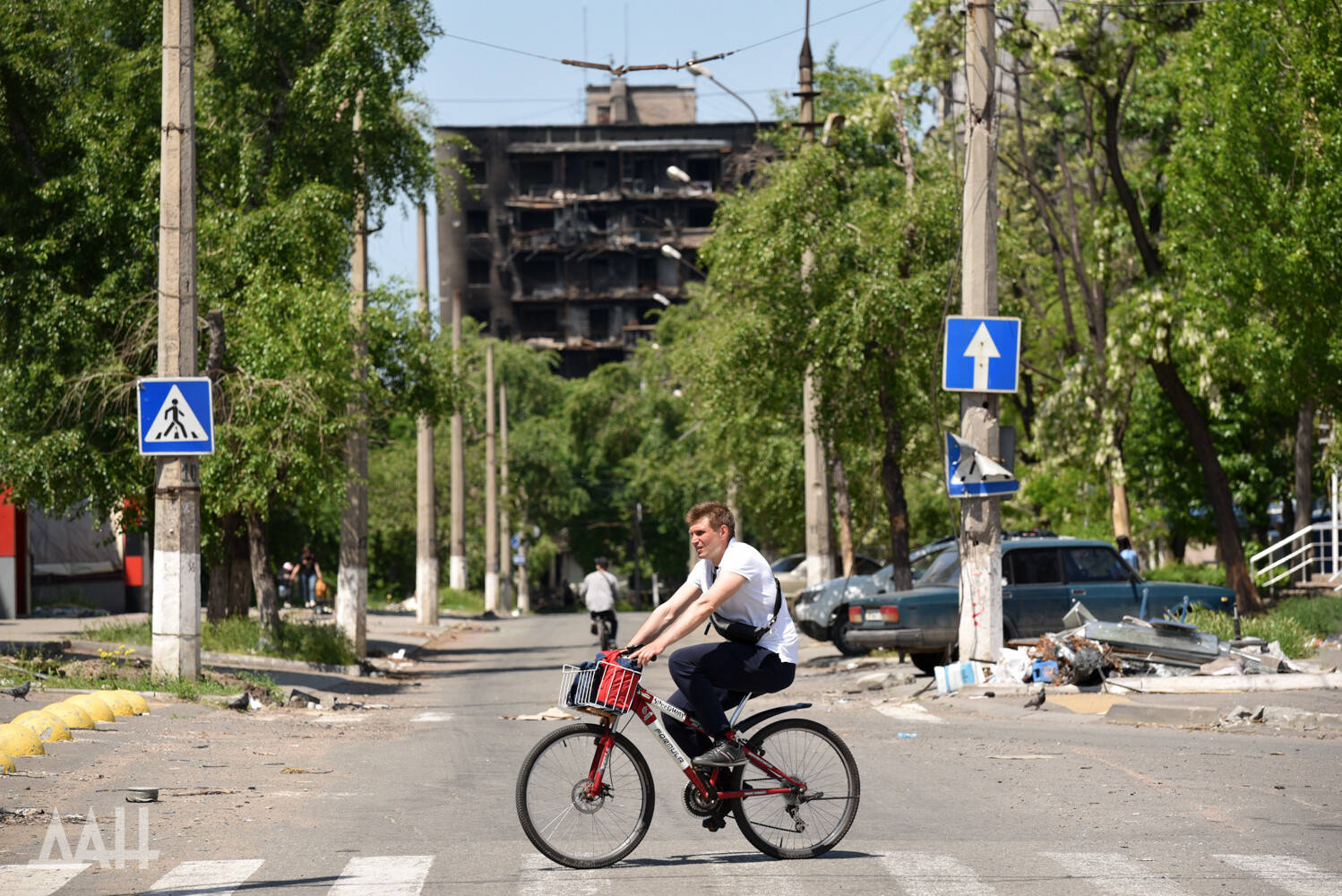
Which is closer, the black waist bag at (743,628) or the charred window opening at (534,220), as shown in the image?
the black waist bag at (743,628)

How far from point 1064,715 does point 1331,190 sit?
832 cm

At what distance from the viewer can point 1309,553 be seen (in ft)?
112

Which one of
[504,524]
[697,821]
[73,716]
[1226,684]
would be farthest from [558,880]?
[504,524]

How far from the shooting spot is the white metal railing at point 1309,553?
30266 millimetres

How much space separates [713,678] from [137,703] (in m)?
8.73

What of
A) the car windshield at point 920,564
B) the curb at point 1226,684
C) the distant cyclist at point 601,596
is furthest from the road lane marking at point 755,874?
the distant cyclist at point 601,596

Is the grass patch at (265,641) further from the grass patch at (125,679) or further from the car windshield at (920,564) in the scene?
the car windshield at (920,564)

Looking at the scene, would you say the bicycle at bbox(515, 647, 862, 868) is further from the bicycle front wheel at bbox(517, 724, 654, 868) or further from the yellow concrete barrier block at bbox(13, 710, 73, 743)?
the yellow concrete barrier block at bbox(13, 710, 73, 743)

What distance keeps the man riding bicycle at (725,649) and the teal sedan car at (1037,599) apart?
38.2ft

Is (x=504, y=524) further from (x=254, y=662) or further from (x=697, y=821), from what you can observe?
(x=697, y=821)

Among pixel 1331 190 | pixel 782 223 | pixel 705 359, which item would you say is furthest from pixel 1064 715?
pixel 705 359

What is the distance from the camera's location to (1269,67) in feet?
64.4

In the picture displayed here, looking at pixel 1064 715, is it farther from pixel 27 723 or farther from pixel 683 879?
pixel 27 723

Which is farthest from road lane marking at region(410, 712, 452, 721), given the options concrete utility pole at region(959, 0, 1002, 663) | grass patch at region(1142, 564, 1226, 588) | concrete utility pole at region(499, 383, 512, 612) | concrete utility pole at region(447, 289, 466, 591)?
concrete utility pole at region(499, 383, 512, 612)
